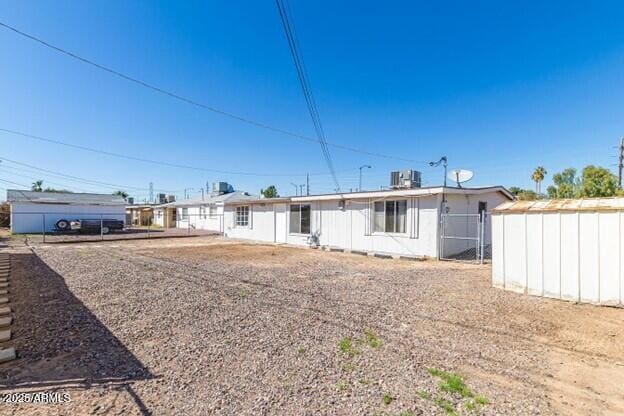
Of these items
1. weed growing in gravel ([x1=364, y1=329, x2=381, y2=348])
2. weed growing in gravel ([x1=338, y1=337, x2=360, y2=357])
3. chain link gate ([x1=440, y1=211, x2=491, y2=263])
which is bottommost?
weed growing in gravel ([x1=364, y1=329, x2=381, y2=348])

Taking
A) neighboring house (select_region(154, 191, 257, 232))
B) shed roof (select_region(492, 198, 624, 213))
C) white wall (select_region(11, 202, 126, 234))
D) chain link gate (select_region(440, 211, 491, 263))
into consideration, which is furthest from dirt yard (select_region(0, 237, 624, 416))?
white wall (select_region(11, 202, 126, 234))

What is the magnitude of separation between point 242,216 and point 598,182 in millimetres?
28202

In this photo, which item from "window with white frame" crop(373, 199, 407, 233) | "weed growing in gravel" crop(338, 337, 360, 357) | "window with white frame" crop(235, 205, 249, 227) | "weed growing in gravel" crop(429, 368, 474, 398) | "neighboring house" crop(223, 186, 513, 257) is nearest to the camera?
"weed growing in gravel" crop(429, 368, 474, 398)

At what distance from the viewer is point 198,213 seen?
103 ft

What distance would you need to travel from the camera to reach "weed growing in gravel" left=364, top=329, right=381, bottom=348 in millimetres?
3858

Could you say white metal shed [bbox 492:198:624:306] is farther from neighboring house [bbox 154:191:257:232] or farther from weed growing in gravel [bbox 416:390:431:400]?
neighboring house [bbox 154:191:257:232]

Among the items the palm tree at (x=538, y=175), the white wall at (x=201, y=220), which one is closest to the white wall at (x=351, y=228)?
the white wall at (x=201, y=220)

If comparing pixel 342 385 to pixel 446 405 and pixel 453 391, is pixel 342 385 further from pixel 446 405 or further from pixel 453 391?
pixel 453 391

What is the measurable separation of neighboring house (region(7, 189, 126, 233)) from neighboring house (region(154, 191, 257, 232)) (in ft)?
20.9

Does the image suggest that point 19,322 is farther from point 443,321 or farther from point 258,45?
point 258,45

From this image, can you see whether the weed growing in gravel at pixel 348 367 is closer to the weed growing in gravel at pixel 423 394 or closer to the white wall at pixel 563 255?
the weed growing in gravel at pixel 423 394

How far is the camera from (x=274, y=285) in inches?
279

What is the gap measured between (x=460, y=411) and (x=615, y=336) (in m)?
3.52

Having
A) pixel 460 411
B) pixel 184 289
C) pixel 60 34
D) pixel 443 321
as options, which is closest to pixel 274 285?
pixel 184 289
